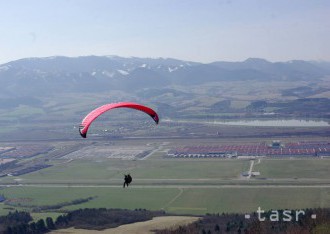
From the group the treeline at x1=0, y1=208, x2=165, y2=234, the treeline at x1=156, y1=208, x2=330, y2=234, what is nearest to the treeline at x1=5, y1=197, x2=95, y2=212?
the treeline at x1=0, y1=208, x2=165, y2=234

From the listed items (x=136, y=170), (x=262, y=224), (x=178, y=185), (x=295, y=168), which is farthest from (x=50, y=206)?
(x=295, y=168)

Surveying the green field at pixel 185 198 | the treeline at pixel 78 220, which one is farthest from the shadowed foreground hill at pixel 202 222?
the green field at pixel 185 198

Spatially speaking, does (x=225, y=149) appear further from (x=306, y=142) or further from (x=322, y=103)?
(x=322, y=103)

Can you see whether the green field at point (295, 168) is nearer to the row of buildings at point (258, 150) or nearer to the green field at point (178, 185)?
the green field at point (178, 185)

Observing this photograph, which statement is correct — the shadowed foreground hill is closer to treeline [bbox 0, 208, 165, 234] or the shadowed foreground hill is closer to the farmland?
treeline [bbox 0, 208, 165, 234]

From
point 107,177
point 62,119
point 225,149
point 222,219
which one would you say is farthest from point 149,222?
point 62,119

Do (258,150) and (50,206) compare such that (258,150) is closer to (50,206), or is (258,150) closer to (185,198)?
(185,198)

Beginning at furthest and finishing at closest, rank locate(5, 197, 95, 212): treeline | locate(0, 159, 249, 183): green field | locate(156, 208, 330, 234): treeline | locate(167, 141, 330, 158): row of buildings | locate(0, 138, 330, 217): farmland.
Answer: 1. locate(167, 141, 330, 158): row of buildings
2. locate(0, 159, 249, 183): green field
3. locate(5, 197, 95, 212): treeline
4. locate(0, 138, 330, 217): farmland
5. locate(156, 208, 330, 234): treeline
